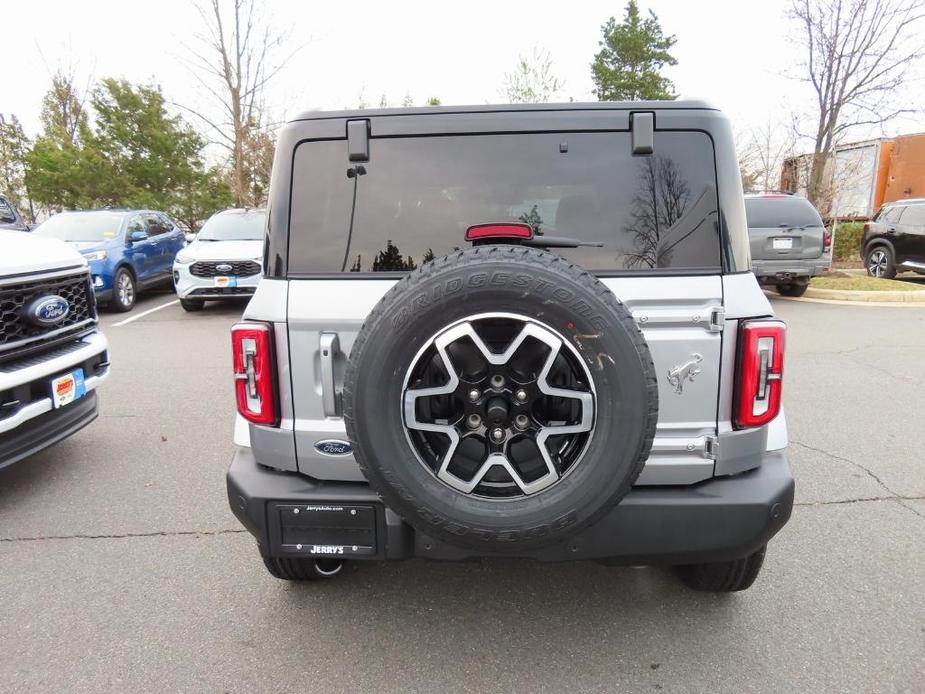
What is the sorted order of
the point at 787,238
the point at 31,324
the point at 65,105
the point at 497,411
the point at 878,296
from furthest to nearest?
the point at 65,105, the point at 878,296, the point at 787,238, the point at 31,324, the point at 497,411

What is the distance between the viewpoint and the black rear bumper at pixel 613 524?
2039 millimetres

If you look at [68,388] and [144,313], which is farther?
[144,313]

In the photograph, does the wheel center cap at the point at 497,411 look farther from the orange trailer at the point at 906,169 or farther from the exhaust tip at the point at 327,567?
the orange trailer at the point at 906,169

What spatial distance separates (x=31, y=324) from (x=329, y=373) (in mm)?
2479

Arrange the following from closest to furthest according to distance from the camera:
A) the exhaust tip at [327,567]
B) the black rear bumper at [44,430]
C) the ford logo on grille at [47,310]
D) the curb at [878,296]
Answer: the exhaust tip at [327,567]
the black rear bumper at [44,430]
the ford logo on grille at [47,310]
the curb at [878,296]

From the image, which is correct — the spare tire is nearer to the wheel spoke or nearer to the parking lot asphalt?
the wheel spoke

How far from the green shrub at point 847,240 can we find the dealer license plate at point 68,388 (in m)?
18.0

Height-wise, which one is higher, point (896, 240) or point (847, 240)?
point (896, 240)

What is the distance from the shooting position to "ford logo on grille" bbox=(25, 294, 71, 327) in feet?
11.4

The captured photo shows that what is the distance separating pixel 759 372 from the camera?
2084 mm

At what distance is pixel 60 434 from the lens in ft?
11.8

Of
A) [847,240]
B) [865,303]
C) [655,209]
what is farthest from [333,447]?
[847,240]

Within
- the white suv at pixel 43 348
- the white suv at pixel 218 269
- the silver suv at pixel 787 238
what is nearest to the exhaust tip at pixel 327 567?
the white suv at pixel 43 348

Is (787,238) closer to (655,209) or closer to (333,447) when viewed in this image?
(655,209)
